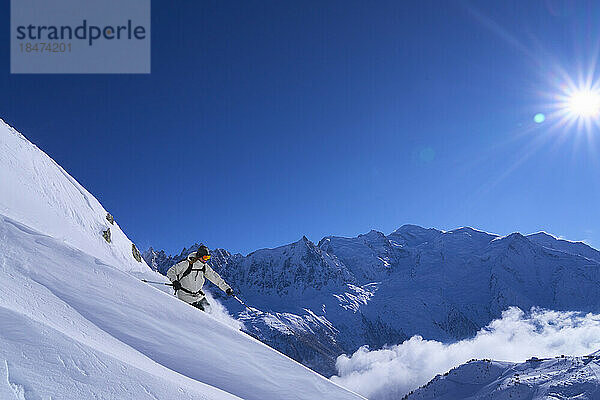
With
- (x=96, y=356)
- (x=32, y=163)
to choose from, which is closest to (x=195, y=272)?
(x=96, y=356)

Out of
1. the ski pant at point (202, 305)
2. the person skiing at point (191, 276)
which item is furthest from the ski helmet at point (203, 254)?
the ski pant at point (202, 305)

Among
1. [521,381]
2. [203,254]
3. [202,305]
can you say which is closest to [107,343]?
[203,254]

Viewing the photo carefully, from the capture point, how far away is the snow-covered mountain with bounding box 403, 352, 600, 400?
7644 centimetres

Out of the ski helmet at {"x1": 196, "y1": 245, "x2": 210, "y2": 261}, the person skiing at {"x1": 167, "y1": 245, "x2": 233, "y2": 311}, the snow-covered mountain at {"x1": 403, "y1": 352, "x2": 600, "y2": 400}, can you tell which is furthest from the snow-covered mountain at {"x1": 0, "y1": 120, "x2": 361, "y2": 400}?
the snow-covered mountain at {"x1": 403, "y1": 352, "x2": 600, "y2": 400}

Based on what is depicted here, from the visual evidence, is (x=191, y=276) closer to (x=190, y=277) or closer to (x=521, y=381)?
(x=190, y=277)

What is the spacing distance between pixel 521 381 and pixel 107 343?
110 meters

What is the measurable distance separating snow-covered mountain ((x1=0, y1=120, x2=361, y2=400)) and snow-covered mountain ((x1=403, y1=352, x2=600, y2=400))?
3776 inches

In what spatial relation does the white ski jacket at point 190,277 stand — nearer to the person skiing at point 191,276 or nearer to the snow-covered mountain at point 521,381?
the person skiing at point 191,276

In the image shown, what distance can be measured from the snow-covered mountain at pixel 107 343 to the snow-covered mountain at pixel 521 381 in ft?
315

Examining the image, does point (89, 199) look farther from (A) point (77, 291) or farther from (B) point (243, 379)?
(B) point (243, 379)

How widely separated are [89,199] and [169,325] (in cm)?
1875

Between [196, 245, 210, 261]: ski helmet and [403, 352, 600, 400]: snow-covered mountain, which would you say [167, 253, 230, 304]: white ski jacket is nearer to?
[196, 245, 210, 261]: ski helmet

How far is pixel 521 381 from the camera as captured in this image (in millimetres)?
86562

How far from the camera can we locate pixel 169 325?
539 cm
